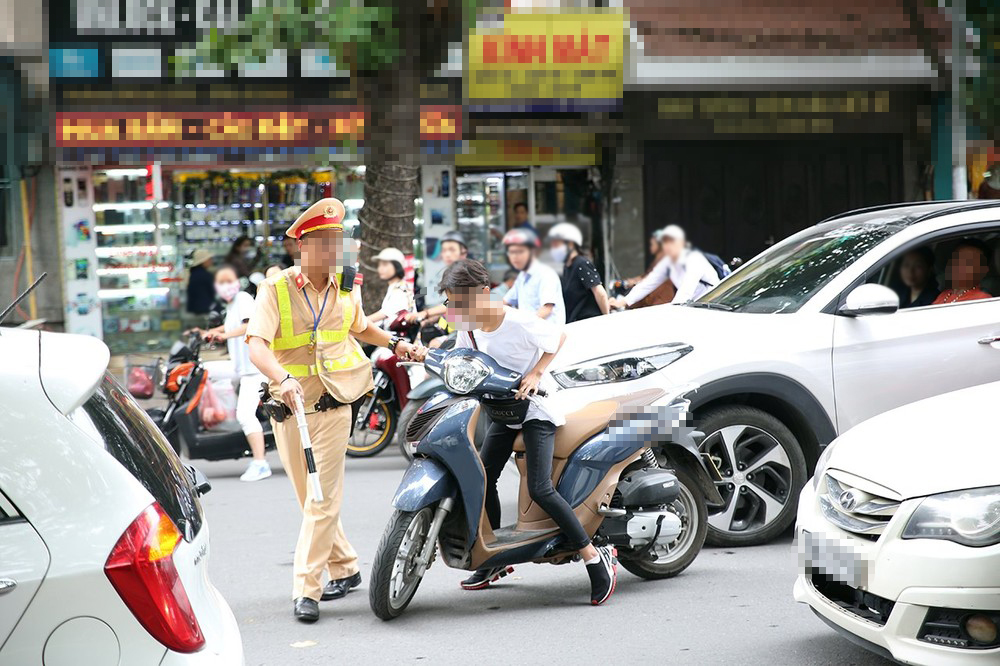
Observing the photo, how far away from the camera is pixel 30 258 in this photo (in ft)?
49.1

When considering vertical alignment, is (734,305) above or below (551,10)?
below

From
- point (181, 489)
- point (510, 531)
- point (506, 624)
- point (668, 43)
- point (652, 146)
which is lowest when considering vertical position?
point (506, 624)

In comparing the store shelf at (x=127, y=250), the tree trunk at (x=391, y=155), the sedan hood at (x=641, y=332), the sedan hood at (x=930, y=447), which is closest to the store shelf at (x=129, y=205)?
the store shelf at (x=127, y=250)

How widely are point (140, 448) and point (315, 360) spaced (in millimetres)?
2525

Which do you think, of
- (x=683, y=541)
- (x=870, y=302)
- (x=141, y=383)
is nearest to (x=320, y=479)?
(x=683, y=541)

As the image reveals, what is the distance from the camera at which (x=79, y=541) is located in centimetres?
265

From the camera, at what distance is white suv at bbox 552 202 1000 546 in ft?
20.4

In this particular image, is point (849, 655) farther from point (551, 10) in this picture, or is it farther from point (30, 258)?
point (30, 258)

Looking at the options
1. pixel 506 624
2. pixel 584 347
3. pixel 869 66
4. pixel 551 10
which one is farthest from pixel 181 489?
→ pixel 869 66

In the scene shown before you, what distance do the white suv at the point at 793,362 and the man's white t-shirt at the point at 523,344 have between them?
79 cm

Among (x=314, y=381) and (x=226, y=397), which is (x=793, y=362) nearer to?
(x=314, y=381)

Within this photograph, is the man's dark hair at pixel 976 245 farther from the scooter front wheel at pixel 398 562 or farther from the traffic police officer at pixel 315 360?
the scooter front wheel at pixel 398 562

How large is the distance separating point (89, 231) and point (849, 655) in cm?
1258

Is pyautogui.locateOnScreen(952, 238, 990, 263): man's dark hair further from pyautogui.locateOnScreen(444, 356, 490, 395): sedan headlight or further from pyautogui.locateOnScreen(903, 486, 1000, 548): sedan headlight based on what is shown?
pyautogui.locateOnScreen(903, 486, 1000, 548): sedan headlight
